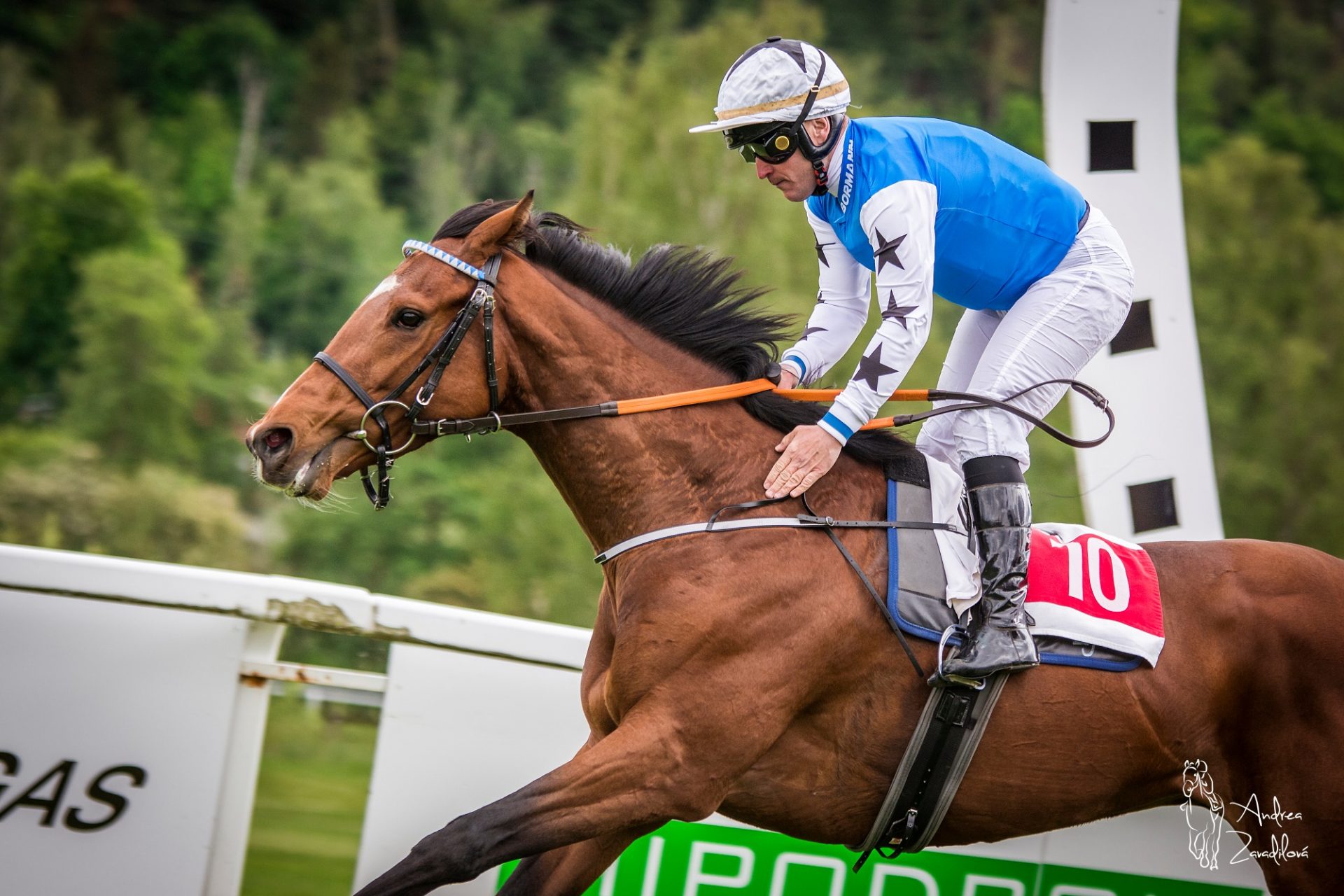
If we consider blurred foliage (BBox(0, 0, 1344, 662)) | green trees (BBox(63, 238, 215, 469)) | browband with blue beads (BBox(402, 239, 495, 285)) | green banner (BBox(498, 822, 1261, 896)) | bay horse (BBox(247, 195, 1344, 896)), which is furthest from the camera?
green trees (BBox(63, 238, 215, 469))

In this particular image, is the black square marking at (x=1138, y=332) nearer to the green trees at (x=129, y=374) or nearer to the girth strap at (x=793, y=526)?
the girth strap at (x=793, y=526)

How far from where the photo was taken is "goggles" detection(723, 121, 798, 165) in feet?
11.2

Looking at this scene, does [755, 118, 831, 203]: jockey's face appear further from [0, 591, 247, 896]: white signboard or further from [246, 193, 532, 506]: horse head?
[0, 591, 247, 896]: white signboard

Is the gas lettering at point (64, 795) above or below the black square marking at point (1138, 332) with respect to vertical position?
below

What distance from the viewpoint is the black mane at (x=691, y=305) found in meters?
3.59

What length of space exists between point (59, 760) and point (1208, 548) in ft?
11.2

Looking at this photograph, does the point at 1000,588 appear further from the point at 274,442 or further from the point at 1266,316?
the point at 1266,316

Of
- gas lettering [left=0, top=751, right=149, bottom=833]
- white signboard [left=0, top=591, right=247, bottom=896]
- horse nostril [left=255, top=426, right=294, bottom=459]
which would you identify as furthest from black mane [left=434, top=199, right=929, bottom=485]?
gas lettering [left=0, top=751, right=149, bottom=833]

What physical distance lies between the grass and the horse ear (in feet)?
5.42

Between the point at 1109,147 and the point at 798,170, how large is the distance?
2.16 m

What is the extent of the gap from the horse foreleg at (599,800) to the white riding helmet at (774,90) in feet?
4.96

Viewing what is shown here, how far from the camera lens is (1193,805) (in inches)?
152
